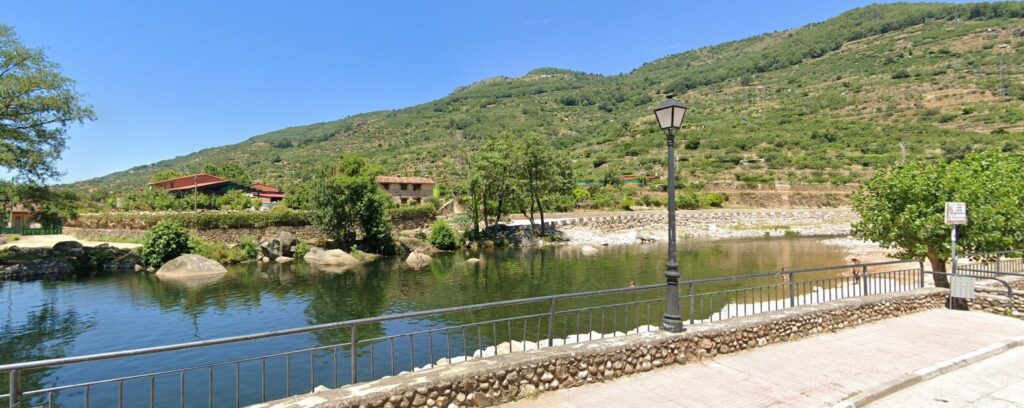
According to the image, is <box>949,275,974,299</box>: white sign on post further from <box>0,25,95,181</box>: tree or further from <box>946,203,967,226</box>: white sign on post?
<box>0,25,95,181</box>: tree

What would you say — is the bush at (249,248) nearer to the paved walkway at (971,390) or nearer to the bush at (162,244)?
the bush at (162,244)

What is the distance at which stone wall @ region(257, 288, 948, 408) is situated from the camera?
19.4ft

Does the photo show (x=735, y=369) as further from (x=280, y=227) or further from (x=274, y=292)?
(x=280, y=227)

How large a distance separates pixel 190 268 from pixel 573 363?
1203 inches

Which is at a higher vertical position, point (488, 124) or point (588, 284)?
point (488, 124)

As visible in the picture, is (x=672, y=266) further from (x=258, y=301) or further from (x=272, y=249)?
(x=272, y=249)

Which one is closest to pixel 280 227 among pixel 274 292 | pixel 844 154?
pixel 274 292

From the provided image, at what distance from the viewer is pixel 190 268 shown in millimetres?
29625

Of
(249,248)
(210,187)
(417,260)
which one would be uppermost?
(210,187)

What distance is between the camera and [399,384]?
5969 millimetres

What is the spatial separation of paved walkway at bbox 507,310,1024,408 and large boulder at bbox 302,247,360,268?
29.2 m

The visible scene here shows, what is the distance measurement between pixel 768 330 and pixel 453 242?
113ft

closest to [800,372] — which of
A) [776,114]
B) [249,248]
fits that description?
[249,248]

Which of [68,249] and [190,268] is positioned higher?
[68,249]
